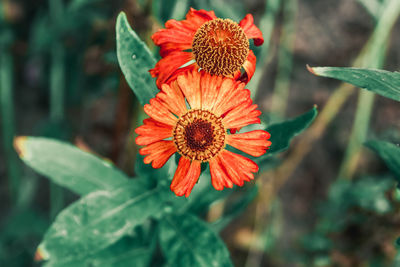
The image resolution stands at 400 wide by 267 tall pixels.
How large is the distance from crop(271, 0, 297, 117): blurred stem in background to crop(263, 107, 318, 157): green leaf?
29.4 inches

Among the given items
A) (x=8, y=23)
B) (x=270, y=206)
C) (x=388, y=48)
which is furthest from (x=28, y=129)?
(x=388, y=48)

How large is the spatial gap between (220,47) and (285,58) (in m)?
0.84

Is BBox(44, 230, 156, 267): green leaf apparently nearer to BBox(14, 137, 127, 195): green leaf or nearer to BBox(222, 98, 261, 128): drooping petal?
BBox(14, 137, 127, 195): green leaf

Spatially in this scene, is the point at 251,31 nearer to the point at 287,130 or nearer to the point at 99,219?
the point at 287,130

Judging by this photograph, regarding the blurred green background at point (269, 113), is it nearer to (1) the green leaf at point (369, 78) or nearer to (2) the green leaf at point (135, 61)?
(2) the green leaf at point (135, 61)

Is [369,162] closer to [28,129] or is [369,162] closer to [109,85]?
[109,85]

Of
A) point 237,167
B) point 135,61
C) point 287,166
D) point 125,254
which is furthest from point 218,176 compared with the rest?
point 287,166

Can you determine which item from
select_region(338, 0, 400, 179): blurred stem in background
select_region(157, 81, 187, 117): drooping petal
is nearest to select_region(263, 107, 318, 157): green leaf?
select_region(157, 81, 187, 117): drooping petal

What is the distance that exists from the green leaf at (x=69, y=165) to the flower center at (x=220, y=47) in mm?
306

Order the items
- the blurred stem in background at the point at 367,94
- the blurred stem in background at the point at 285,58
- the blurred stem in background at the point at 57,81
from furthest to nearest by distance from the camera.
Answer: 1. the blurred stem in background at the point at 285,58
2. the blurred stem in background at the point at 57,81
3. the blurred stem in background at the point at 367,94

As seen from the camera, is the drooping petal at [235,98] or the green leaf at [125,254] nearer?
the drooping petal at [235,98]

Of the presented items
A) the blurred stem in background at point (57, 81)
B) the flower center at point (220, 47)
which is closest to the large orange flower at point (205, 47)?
the flower center at point (220, 47)

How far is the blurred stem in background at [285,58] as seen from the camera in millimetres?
1296

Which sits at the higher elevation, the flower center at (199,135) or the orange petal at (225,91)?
the orange petal at (225,91)
